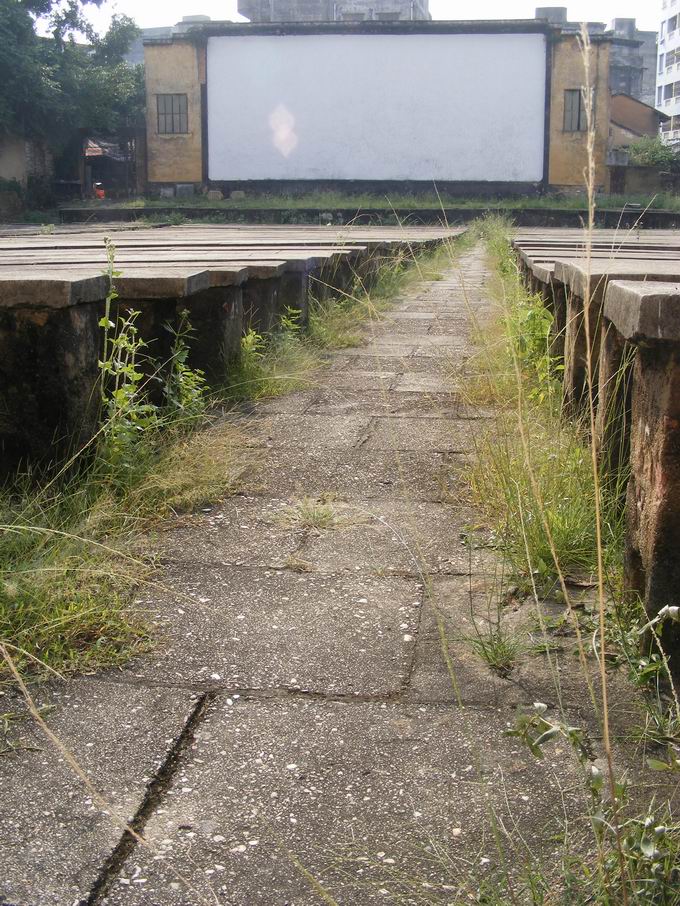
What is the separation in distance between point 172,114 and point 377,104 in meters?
5.25

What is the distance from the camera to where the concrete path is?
1131 millimetres

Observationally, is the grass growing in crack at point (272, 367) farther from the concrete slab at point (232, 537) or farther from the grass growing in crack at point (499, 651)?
the grass growing in crack at point (499, 651)

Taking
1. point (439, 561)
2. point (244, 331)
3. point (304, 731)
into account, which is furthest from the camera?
point (244, 331)

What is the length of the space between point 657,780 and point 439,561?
86 centimetres

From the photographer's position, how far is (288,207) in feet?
69.9

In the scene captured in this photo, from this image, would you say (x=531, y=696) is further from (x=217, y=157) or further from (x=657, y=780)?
(x=217, y=157)

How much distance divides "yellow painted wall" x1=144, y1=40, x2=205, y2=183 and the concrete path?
82.0 feet

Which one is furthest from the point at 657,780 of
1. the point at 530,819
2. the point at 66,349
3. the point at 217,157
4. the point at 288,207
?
the point at 217,157

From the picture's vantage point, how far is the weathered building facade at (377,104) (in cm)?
2469

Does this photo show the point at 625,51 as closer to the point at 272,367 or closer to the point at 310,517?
the point at 272,367

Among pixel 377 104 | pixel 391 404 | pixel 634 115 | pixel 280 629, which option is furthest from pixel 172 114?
pixel 280 629

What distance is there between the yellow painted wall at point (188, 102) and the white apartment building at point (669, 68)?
28.2 meters

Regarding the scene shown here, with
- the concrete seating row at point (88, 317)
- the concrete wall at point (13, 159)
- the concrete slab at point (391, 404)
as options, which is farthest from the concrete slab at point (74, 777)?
the concrete wall at point (13, 159)

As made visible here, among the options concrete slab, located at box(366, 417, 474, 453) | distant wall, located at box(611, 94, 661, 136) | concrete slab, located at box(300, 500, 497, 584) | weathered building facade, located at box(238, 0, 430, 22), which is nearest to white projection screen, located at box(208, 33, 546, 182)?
distant wall, located at box(611, 94, 661, 136)
